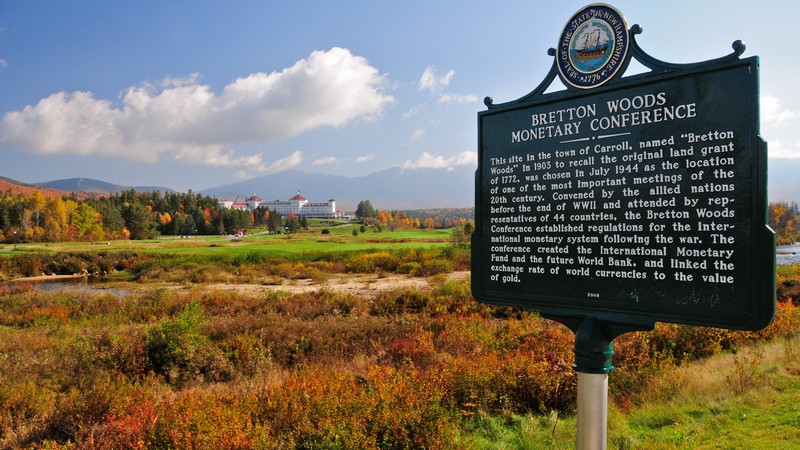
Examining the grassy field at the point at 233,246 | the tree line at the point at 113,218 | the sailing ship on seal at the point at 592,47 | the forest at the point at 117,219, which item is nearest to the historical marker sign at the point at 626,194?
the sailing ship on seal at the point at 592,47

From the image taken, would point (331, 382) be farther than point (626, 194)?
Yes

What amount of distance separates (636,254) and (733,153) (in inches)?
37.3

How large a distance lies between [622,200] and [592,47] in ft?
4.17

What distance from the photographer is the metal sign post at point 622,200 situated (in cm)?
348

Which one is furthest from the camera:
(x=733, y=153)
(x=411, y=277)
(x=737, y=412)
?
(x=411, y=277)

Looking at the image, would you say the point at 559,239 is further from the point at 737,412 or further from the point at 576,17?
the point at 737,412

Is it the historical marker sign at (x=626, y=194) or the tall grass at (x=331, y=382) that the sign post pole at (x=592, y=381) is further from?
the tall grass at (x=331, y=382)

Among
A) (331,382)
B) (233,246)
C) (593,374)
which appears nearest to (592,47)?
(593,374)

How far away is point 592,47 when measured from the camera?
418 cm

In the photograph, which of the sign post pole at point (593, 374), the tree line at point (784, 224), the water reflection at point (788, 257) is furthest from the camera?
the tree line at point (784, 224)

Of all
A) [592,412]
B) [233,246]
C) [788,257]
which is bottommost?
[233,246]

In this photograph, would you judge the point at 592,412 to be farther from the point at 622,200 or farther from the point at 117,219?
the point at 117,219

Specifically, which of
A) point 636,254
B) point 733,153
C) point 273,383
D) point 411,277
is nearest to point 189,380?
point 273,383

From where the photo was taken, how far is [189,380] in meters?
9.12
